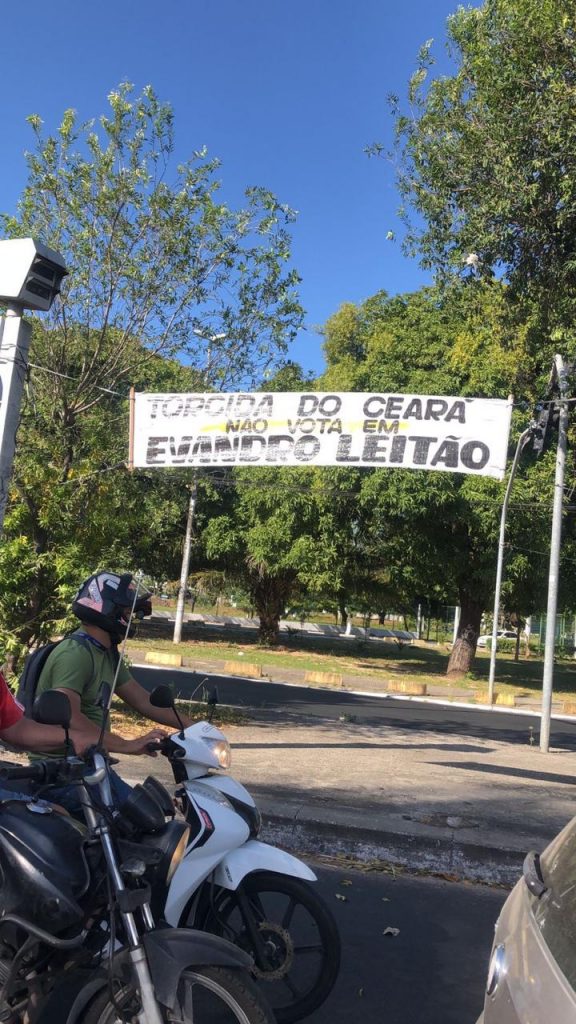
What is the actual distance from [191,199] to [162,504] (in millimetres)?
4509

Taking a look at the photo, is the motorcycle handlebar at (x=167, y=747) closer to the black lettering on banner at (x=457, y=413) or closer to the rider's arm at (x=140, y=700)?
the rider's arm at (x=140, y=700)

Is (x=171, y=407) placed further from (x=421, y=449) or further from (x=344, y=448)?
(x=421, y=449)

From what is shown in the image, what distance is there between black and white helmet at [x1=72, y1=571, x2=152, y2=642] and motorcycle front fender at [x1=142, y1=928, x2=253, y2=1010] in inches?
53.6

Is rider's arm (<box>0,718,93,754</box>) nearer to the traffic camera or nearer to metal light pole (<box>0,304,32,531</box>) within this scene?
metal light pole (<box>0,304,32,531</box>)

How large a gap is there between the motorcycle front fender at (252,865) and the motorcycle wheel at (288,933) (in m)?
0.05

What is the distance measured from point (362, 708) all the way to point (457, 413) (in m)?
8.32

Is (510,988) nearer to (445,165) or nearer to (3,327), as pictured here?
(3,327)

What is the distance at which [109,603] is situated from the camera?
Answer: 3.45m

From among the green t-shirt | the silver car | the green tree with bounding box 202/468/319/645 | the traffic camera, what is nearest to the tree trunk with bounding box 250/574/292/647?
the green tree with bounding box 202/468/319/645

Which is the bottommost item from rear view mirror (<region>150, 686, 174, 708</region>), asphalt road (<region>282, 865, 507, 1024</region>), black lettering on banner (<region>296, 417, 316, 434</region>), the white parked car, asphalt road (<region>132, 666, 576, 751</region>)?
the white parked car

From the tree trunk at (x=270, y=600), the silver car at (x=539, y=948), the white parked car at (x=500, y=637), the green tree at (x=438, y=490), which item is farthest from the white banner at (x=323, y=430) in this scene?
the white parked car at (x=500, y=637)

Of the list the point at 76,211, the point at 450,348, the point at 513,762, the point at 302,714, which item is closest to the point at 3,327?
the point at 76,211

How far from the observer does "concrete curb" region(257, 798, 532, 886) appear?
5.33 meters

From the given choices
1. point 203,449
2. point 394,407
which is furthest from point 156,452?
point 394,407
